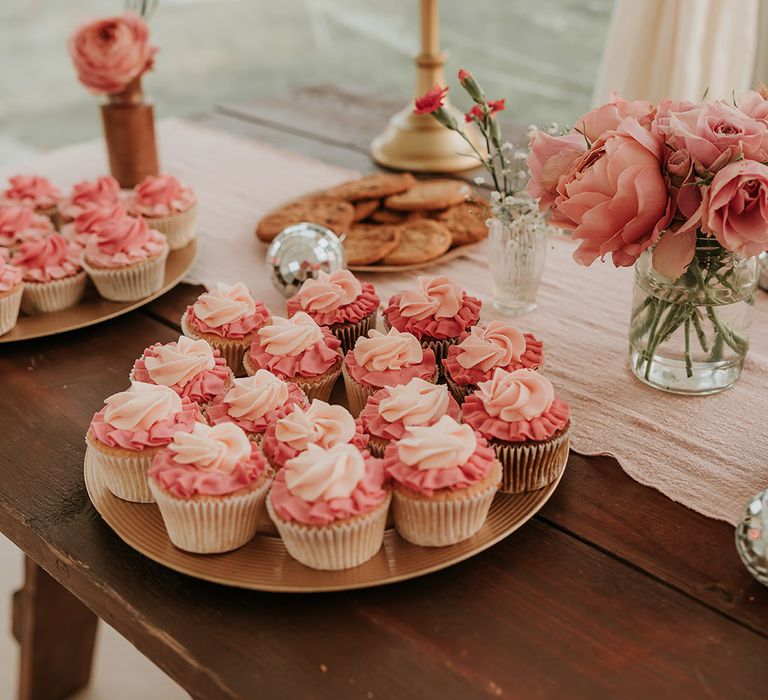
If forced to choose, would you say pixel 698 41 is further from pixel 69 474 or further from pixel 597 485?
pixel 69 474

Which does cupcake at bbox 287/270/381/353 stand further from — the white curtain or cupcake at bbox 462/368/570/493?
the white curtain

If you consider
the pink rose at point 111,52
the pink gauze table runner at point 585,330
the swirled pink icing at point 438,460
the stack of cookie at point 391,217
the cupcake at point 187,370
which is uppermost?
the pink rose at point 111,52

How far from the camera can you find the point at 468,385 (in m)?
1.13

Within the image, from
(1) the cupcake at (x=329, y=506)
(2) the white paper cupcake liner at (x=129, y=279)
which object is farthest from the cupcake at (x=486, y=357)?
(2) the white paper cupcake liner at (x=129, y=279)

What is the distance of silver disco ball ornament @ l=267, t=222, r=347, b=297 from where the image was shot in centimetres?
150

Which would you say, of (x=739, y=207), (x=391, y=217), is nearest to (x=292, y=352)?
(x=739, y=207)

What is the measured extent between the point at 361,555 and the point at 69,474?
1.40 feet

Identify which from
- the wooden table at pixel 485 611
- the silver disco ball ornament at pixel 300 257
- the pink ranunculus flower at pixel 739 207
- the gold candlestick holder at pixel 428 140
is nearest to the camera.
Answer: the wooden table at pixel 485 611

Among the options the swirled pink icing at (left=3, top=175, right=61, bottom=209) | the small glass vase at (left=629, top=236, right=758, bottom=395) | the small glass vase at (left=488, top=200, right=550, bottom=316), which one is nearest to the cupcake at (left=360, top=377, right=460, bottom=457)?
the small glass vase at (left=629, top=236, right=758, bottom=395)

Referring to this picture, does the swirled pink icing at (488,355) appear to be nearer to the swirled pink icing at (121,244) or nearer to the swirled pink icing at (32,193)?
the swirled pink icing at (121,244)

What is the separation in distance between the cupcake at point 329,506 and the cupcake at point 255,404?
0.12 meters

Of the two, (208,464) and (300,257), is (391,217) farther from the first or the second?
(208,464)

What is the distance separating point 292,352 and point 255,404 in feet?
0.48

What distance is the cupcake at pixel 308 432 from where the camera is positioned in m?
1.00
